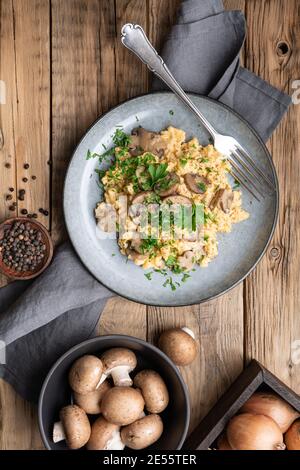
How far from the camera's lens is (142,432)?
2.15 meters

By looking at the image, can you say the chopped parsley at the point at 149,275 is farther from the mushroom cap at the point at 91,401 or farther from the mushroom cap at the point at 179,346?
the mushroom cap at the point at 91,401

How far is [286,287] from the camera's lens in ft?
7.98

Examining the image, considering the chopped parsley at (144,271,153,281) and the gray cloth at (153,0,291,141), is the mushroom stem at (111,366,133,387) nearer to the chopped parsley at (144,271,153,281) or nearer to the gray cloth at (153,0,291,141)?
the chopped parsley at (144,271,153,281)

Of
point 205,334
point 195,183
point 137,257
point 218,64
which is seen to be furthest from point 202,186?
point 205,334

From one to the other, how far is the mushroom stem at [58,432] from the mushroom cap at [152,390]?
0.33 metres

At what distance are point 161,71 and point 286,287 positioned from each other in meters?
1.05

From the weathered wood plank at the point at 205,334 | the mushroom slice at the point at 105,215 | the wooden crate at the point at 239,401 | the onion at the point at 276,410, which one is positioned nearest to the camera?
the wooden crate at the point at 239,401

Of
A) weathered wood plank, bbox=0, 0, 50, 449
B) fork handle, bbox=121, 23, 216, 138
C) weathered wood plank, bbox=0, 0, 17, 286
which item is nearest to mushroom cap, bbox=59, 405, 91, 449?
weathered wood plank, bbox=0, 0, 50, 449

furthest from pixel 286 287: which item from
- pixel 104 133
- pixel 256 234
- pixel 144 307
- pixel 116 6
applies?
pixel 116 6

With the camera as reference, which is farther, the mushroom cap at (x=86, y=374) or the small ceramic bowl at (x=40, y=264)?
the small ceramic bowl at (x=40, y=264)

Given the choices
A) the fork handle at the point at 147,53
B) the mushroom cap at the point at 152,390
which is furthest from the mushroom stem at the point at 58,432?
the fork handle at the point at 147,53

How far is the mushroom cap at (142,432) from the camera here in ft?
7.03

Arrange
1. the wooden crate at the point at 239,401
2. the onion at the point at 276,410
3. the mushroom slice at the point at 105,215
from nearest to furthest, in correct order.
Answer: the wooden crate at the point at 239,401, the onion at the point at 276,410, the mushroom slice at the point at 105,215

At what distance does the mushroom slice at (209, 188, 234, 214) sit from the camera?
2230mm
